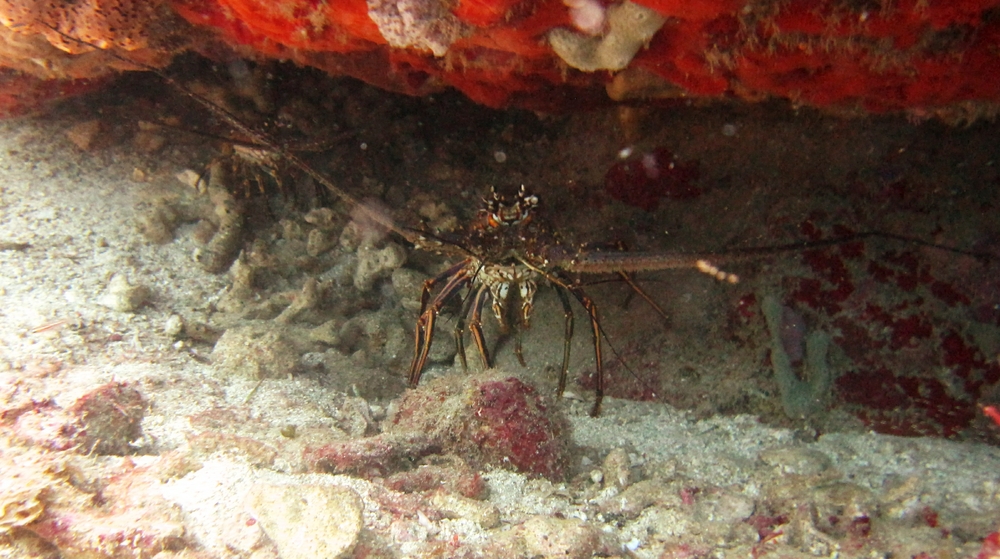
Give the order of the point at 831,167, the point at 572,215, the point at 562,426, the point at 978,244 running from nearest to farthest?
the point at 562,426 → the point at 978,244 → the point at 831,167 → the point at 572,215

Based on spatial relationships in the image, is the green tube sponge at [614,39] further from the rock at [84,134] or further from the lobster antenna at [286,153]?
the rock at [84,134]

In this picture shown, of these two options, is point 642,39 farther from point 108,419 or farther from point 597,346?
point 108,419

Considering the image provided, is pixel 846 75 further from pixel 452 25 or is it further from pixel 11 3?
pixel 11 3

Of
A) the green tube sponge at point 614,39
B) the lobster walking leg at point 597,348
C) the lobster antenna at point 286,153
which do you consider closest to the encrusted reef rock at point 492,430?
the lobster walking leg at point 597,348

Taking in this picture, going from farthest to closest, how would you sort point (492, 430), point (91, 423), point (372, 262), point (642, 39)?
point (372, 262) → point (492, 430) → point (642, 39) → point (91, 423)

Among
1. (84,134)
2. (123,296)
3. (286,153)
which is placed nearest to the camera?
(286,153)

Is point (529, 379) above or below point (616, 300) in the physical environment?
below

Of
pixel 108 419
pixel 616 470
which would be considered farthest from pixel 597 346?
pixel 108 419

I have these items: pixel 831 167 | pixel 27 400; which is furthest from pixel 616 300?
pixel 27 400
